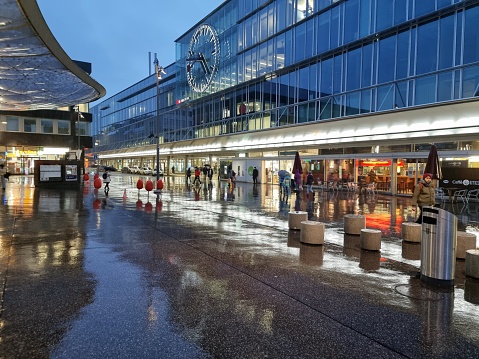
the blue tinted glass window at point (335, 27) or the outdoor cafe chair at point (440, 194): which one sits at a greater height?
the blue tinted glass window at point (335, 27)

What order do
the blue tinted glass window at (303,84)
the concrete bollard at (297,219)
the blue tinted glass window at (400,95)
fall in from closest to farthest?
1. the concrete bollard at (297,219)
2. the blue tinted glass window at (400,95)
3. the blue tinted glass window at (303,84)

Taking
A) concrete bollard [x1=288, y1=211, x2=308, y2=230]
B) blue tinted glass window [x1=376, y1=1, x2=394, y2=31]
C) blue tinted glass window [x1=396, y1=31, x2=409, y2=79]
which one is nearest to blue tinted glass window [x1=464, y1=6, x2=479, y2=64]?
blue tinted glass window [x1=396, y1=31, x2=409, y2=79]

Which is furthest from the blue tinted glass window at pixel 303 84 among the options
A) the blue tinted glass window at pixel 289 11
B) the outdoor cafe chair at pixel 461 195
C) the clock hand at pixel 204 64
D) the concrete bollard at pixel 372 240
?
the concrete bollard at pixel 372 240

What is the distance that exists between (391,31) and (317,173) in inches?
515

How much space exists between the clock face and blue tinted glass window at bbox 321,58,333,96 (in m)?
19.6

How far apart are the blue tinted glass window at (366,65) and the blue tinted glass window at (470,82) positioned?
272 inches

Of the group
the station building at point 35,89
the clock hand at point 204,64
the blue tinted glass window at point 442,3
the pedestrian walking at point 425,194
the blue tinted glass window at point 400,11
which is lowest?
the pedestrian walking at point 425,194

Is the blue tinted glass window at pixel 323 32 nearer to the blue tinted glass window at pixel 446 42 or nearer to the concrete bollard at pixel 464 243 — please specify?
the blue tinted glass window at pixel 446 42

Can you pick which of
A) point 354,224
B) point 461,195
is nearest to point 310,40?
point 461,195

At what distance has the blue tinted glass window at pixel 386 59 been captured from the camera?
82.3ft

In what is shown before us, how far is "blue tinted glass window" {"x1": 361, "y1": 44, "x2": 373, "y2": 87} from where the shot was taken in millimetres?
26609

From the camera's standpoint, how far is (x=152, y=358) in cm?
376

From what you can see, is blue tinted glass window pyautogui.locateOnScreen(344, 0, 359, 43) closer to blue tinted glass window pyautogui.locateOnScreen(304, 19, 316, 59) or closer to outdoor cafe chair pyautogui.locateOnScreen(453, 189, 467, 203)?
blue tinted glass window pyautogui.locateOnScreen(304, 19, 316, 59)

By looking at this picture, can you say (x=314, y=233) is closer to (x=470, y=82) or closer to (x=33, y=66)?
(x=33, y=66)
